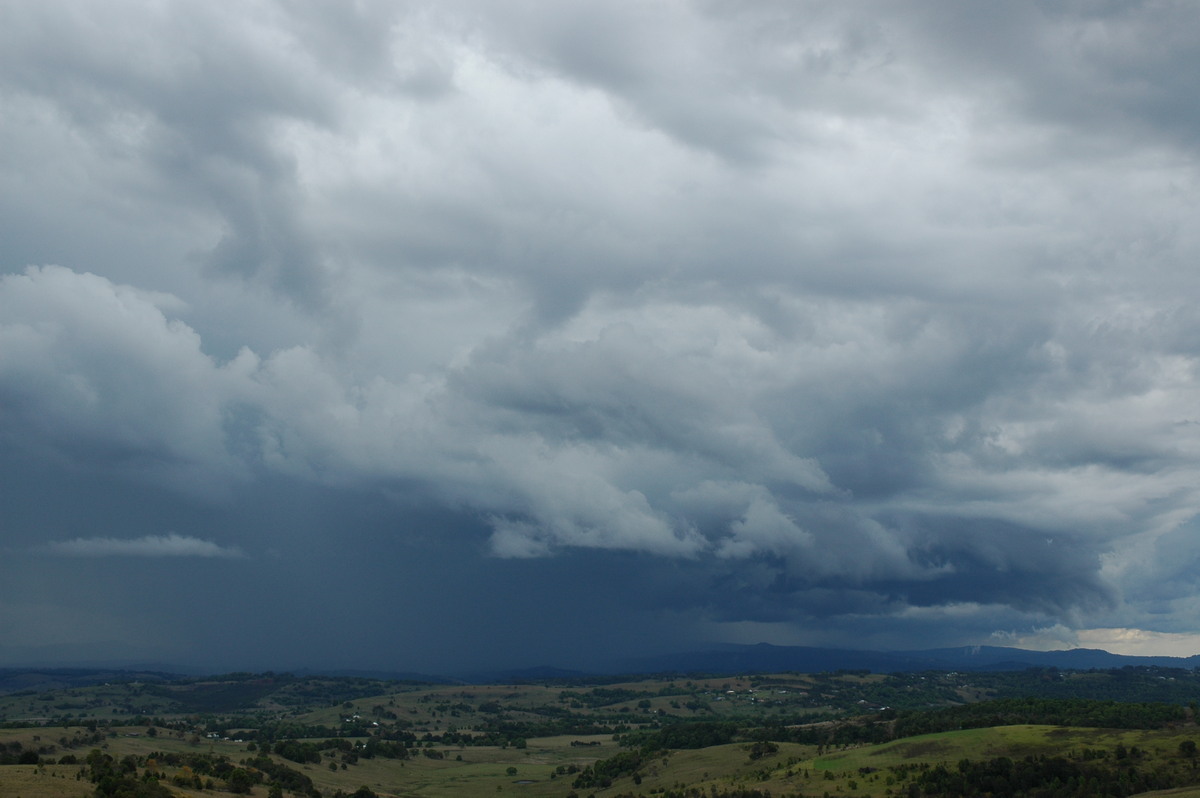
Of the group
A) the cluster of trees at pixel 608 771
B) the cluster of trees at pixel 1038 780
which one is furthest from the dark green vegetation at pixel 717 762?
the cluster of trees at pixel 608 771

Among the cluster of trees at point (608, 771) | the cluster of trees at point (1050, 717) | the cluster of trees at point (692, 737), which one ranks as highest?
the cluster of trees at point (1050, 717)

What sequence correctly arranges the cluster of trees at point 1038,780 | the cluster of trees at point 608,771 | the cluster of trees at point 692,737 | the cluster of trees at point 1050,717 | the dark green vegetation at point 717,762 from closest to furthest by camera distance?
the cluster of trees at point 1038,780, the dark green vegetation at point 717,762, the cluster of trees at point 1050,717, the cluster of trees at point 608,771, the cluster of trees at point 692,737

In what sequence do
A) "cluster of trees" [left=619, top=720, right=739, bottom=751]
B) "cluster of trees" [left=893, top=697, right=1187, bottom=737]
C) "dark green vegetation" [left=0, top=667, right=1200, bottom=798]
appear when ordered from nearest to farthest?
1. "dark green vegetation" [left=0, top=667, right=1200, bottom=798]
2. "cluster of trees" [left=893, top=697, right=1187, bottom=737]
3. "cluster of trees" [left=619, top=720, right=739, bottom=751]

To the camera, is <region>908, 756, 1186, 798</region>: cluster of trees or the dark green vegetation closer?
<region>908, 756, 1186, 798</region>: cluster of trees

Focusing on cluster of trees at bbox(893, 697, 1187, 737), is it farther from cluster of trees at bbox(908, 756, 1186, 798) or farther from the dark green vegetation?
cluster of trees at bbox(908, 756, 1186, 798)

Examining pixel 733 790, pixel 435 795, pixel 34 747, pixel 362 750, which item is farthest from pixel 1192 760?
pixel 34 747

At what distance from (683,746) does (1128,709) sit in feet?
245

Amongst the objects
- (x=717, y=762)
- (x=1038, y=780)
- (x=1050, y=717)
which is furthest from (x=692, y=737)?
(x=1038, y=780)

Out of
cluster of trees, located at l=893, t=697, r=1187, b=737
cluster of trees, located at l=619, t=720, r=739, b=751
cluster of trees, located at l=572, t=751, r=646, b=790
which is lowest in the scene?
cluster of trees, located at l=572, t=751, r=646, b=790

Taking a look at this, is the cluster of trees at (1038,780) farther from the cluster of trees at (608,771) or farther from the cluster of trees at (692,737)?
the cluster of trees at (692,737)

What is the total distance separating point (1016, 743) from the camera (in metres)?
109

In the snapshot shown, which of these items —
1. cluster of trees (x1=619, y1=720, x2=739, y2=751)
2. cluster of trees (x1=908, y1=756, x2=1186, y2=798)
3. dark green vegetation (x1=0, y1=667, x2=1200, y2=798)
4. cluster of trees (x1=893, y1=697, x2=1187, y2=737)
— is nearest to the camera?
cluster of trees (x1=908, y1=756, x2=1186, y2=798)

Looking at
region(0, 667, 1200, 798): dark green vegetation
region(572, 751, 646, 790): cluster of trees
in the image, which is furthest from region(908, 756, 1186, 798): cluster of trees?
region(572, 751, 646, 790): cluster of trees

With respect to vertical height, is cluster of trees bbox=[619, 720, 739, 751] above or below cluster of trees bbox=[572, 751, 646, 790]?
above
